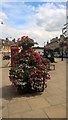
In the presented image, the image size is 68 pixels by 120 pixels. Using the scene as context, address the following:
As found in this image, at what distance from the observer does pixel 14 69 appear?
354 inches

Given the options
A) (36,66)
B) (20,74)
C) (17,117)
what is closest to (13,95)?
(20,74)

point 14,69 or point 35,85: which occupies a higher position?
point 14,69

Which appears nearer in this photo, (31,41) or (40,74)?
(40,74)

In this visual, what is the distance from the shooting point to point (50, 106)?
719 centimetres

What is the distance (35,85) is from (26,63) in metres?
0.95

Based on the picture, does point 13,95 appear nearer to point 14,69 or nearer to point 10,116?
point 14,69

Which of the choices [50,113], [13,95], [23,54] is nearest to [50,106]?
Answer: [50,113]

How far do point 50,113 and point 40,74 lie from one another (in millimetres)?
2633

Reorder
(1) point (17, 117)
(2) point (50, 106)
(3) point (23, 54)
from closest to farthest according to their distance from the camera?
(1) point (17, 117), (2) point (50, 106), (3) point (23, 54)

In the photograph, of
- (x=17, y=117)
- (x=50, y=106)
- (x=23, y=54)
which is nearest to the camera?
(x=17, y=117)

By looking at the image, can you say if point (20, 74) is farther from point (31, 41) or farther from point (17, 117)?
point (17, 117)

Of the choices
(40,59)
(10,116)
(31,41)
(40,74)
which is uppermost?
(31,41)

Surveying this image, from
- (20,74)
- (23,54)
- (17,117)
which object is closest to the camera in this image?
(17,117)

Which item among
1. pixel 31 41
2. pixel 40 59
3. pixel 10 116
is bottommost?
pixel 10 116
